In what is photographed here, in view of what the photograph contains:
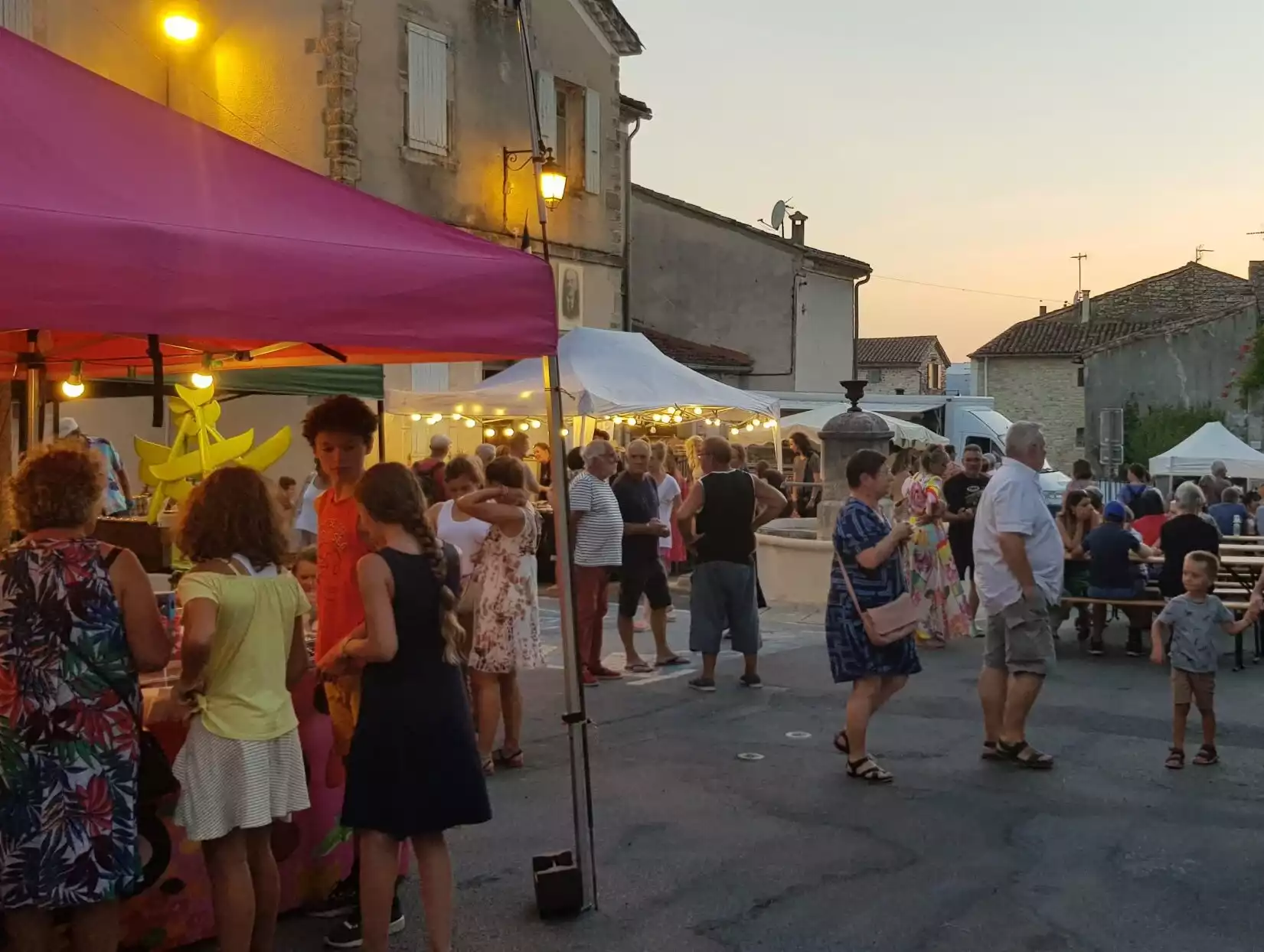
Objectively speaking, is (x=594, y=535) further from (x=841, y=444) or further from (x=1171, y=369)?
(x=1171, y=369)

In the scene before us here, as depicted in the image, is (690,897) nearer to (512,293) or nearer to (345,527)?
(345,527)

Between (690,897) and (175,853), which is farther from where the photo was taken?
(690,897)

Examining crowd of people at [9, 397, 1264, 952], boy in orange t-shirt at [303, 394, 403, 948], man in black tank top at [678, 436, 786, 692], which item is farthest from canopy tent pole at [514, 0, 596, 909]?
man in black tank top at [678, 436, 786, 692]

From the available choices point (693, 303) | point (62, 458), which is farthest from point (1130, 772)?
point (693, 303)

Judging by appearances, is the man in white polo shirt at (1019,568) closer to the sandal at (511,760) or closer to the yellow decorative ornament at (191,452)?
the sandal at (511,760)

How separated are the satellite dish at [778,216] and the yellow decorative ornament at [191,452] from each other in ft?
95.2

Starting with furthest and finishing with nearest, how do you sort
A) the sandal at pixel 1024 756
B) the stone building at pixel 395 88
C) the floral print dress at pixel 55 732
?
the stone building at pixel 395 88 < the sandal at pixel 1024 756 < the floral print dress at pixel 55 732

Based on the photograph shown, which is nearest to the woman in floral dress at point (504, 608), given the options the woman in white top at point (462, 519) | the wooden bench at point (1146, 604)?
the woman in white top at point (462, 519)

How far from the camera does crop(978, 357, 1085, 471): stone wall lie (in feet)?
158

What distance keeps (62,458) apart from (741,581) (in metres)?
6.02

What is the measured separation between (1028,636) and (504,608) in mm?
2717

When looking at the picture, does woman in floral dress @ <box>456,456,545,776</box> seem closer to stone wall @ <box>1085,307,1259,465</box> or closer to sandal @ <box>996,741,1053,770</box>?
sandal @ <box>996,741,1053,770</box>

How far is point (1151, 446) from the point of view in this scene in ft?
129

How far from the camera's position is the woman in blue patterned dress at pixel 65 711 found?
338 centimetres
